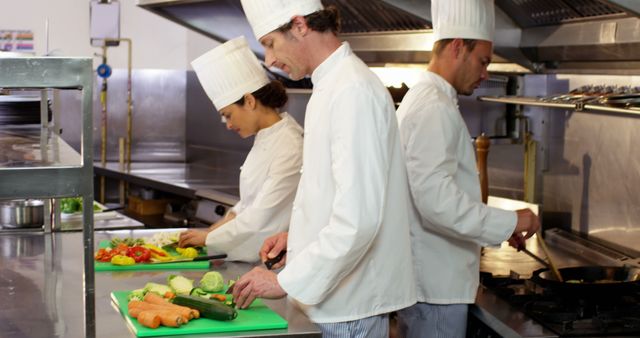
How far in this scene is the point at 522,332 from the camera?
8.45 ft

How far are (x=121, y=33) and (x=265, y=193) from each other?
441cm

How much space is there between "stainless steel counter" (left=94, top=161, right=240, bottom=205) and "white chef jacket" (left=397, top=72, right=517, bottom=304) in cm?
232

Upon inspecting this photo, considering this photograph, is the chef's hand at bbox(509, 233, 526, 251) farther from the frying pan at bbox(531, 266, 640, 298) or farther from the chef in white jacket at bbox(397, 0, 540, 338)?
the frying pan at bbox(531, 266, 640, 298)

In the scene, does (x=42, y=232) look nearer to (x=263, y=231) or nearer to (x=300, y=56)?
(x=263, y=231)

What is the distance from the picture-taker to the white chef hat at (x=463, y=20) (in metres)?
2.91

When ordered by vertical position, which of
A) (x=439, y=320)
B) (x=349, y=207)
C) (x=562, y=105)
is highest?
(x=562, y=105)

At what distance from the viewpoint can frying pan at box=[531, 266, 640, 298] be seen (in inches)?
112

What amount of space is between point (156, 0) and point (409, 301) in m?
3.39

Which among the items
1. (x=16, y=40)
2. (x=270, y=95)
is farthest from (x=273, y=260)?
(x=16, y=40)

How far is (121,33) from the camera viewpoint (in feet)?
23.7

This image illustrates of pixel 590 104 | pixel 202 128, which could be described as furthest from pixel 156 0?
pixel 590 104

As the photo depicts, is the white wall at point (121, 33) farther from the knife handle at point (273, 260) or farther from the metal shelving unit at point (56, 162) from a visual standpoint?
the metal shelving unit at point (56, 162)

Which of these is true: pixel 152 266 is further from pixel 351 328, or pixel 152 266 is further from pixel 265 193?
pixel 351 328

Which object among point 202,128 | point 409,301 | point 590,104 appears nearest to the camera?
point 409,301
